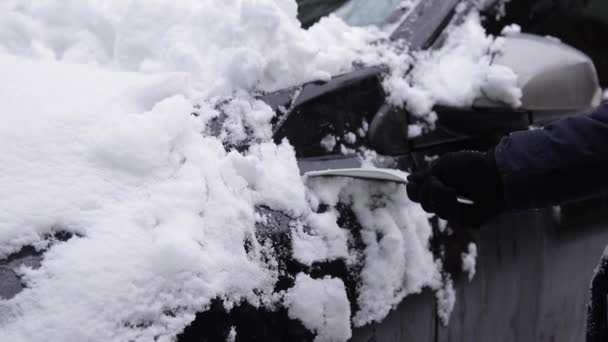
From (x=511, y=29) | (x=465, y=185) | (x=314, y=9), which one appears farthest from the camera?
(x=314, y=9)

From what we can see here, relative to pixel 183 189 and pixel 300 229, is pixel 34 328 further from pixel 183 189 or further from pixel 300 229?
pixel 300 229

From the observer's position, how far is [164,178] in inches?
45.8

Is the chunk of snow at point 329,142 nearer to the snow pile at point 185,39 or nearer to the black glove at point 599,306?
the snow pile at point 185,39

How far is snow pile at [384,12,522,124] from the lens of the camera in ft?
5.42

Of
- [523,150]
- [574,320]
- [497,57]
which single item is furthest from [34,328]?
[574,320]

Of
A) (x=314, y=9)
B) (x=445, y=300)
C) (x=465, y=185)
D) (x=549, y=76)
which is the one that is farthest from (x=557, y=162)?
(x=314, y=9)

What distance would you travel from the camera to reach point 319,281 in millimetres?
1294

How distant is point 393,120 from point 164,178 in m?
0.69

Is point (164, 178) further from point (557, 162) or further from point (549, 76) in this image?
point (549, 76)

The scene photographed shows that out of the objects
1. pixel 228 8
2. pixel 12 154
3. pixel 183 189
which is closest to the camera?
pixel 12 154

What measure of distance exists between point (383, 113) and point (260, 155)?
421 mm

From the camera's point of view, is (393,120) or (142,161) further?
(393,120)

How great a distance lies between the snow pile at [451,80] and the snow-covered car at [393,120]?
0.06ft

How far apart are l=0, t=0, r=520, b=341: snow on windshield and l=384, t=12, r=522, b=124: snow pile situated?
0.11ft
